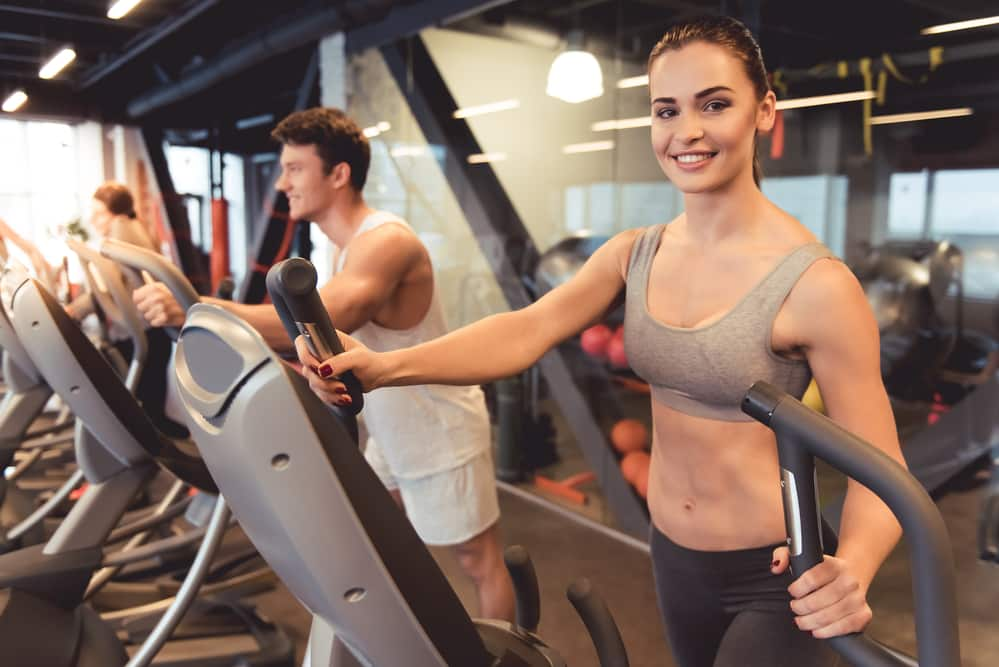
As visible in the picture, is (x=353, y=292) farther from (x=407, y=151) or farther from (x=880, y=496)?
(x=407, y=151)

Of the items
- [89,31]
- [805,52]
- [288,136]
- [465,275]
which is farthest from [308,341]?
[89,31]

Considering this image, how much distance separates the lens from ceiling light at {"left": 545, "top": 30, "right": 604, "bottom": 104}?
11.7 feet

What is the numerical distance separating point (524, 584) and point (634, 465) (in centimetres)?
232

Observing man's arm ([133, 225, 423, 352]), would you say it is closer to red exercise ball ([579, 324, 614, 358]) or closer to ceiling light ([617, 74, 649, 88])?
ceiling light ([617, 74, 649, 88])

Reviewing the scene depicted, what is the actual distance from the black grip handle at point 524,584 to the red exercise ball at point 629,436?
2367 mm

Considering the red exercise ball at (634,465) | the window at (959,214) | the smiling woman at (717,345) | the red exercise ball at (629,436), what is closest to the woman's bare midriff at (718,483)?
the smiling woman at (717,345)

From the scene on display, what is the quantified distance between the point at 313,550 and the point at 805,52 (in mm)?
2985

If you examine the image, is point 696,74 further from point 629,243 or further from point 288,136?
point 288,136

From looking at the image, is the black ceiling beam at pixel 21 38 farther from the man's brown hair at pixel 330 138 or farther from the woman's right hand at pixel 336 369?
the woman's right hand at pixel 336 369

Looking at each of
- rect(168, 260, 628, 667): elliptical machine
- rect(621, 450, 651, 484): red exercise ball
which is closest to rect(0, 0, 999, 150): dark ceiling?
rect(621, 450, 651, 484): red exercise ball

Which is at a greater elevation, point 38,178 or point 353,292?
point 38,178

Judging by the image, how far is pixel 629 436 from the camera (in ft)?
11.8

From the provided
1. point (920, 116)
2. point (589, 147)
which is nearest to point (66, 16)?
point (589, 147)

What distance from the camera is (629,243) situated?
1346 mm
